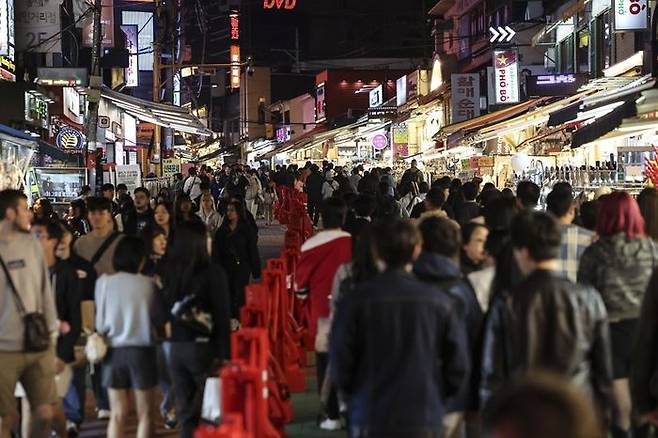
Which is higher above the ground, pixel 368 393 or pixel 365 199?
pixel 365 199

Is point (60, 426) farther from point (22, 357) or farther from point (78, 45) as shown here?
point (78, 45)

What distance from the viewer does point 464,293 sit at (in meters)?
6.38

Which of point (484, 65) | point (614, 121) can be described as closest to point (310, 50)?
point (484, 65)

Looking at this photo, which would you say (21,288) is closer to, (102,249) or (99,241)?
(102,249)

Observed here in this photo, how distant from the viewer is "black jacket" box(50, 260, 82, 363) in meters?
8.42

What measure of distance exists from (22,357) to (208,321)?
4.00 ft

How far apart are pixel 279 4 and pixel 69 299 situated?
353ft

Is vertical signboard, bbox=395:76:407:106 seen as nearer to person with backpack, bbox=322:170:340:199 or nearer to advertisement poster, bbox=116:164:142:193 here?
person with backpack, bbox=322:170:340:199

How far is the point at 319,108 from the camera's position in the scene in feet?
306

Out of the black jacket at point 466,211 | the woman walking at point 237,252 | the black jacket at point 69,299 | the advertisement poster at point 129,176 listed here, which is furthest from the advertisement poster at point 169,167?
the black jacket at point 69,299

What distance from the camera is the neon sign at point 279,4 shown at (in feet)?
373

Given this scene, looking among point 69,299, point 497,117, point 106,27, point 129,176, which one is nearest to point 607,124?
point 69,299

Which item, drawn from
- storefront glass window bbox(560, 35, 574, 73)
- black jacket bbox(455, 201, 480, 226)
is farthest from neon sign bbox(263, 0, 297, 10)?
black jacket bbox(455, 201, 480, 226)

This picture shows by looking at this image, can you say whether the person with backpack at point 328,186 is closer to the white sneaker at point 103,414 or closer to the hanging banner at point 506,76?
the hanging banner at point 506,76
